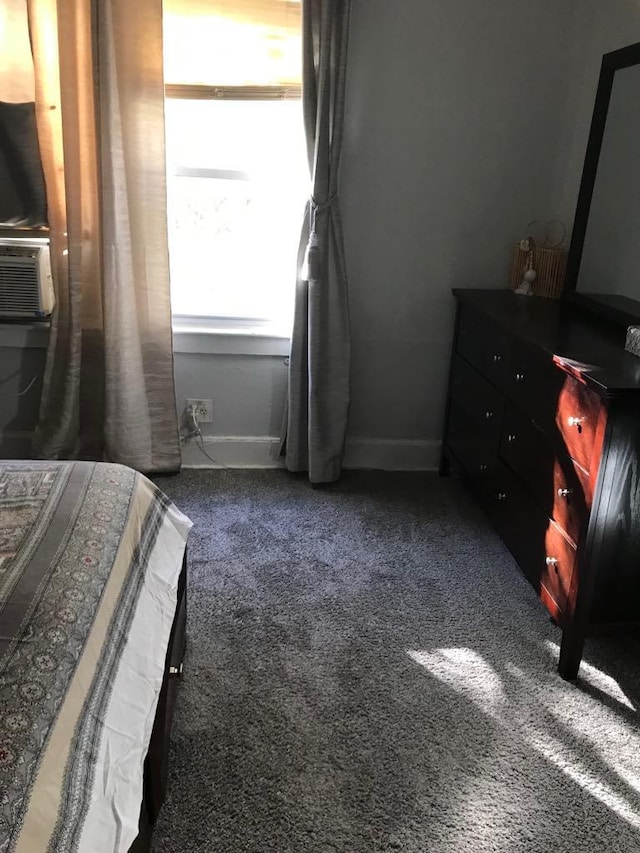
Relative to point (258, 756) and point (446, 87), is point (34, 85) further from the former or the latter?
point (258, 756)

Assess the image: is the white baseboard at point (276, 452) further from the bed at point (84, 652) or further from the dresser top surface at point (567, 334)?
the bed at point (84, 652)

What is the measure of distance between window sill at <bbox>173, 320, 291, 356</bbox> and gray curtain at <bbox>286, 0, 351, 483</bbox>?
163 millimetres

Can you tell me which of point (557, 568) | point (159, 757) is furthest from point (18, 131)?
point (557, 568)

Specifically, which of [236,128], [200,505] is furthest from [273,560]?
[236,128]

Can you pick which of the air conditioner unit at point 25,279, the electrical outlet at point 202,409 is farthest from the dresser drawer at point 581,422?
the air conditioner unit at point 25,279

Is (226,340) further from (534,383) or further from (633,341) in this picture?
(633,341)

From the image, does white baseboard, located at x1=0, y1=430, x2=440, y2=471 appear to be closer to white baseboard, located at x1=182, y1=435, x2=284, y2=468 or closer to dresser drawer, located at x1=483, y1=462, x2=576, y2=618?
white baseboard, located at x1=182, y1=435, x2=284, y2=468

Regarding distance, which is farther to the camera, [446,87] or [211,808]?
[446,87]

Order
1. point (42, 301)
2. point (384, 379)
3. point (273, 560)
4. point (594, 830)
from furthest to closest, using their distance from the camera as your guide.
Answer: point (384, 379) → point (42, 301) → point (273, 560) → point (594, 830)

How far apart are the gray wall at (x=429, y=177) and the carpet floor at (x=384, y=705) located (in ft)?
2.02

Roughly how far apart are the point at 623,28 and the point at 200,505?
7.58 ft

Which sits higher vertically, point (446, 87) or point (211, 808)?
point (446, 87)

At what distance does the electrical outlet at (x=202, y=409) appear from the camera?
10.4ft

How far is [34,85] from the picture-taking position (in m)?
2.70
